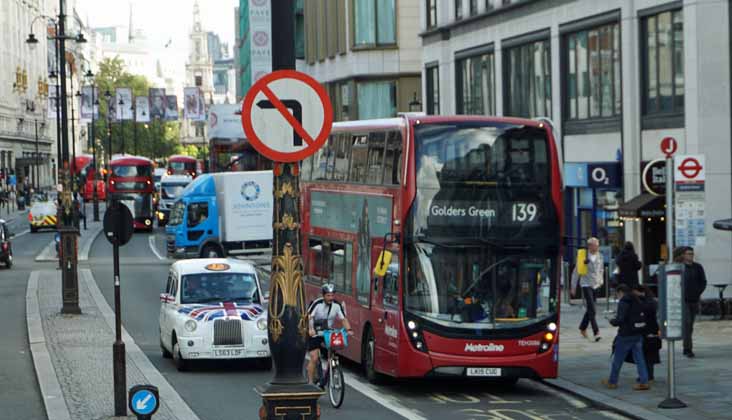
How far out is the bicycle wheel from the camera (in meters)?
19.4

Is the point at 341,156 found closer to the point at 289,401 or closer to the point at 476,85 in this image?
the point at 289,401

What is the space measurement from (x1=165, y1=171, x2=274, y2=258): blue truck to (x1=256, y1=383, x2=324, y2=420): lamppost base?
142 ft

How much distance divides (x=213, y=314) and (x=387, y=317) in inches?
132

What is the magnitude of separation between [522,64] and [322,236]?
734 inches

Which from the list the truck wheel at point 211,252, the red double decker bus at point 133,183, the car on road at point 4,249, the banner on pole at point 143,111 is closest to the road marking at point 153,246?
the truck wheel at point 211,252

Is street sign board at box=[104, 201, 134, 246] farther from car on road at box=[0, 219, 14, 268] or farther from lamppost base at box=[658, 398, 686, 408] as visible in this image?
car on road at box=[0, 219, 14, 268]

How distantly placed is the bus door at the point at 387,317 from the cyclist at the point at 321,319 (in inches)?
53.7

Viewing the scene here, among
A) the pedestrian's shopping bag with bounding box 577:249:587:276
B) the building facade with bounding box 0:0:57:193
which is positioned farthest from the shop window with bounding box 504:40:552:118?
the building facade with bounding box 0:0:57:193

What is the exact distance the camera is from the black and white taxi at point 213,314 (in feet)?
76.6

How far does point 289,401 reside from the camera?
34.0 feet

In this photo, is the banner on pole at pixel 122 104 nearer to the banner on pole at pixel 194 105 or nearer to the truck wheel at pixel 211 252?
the banner on pole at pixel 194 105

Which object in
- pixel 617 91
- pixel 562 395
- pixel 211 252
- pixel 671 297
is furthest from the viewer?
pixel 211 252

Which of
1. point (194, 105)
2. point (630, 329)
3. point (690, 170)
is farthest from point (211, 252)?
point (194, 105)

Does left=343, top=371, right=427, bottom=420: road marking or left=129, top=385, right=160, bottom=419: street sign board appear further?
left=343, top=371, right=427, bottom=420: road marking
